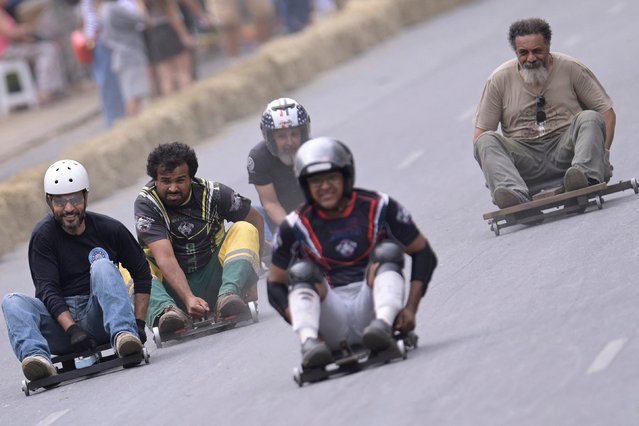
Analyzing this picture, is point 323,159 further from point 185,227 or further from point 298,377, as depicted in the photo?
point 185,227

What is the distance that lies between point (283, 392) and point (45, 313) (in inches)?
105

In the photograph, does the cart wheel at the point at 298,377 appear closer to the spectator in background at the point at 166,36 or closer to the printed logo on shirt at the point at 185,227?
the printed logo on shirt at the point at 185,227

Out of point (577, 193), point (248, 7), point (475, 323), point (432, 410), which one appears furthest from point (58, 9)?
point (432, 410)

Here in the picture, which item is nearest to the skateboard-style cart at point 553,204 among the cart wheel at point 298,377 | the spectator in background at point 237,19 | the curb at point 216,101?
the cart wheel at point 298,377

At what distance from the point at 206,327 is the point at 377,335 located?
3176 millimetres

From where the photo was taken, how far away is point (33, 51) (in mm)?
27000

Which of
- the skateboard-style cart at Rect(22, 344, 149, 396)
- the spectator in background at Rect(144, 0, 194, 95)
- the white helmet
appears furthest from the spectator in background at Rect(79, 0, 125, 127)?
the skateboard-style cart at Rect(22, 344, 149, 396)

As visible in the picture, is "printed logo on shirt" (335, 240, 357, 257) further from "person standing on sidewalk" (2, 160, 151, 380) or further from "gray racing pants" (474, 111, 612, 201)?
"gray racing pants" (474, 111, 612, 201)

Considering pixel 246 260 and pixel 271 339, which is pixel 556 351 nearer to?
pixel 271 339

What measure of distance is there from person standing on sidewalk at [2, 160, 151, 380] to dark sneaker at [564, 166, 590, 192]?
3.11 m

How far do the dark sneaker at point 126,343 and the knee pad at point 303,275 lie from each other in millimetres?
2186

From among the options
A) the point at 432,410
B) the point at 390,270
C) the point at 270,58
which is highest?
the point at 270,58

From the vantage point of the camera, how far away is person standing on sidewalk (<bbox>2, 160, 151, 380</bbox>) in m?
11.0

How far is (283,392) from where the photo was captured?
903 centimetres
